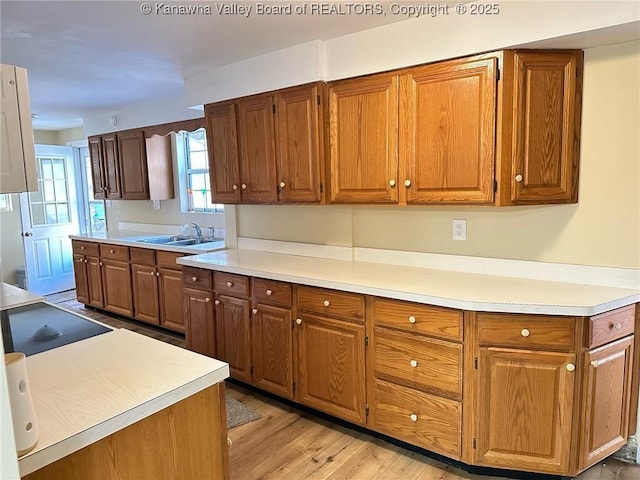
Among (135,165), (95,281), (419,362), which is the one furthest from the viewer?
(95,281)

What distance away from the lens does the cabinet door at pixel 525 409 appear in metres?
1.97

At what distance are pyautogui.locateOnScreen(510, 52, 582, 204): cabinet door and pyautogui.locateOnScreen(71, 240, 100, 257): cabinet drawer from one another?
168 inches

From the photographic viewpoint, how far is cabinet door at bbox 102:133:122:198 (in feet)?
16.3

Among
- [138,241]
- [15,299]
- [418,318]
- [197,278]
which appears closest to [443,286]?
[418,318]

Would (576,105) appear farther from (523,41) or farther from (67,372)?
(67,372)

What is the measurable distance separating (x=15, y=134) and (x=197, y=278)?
2160 mm

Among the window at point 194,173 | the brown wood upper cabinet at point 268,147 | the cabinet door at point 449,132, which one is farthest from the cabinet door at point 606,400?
the window at point 194,173

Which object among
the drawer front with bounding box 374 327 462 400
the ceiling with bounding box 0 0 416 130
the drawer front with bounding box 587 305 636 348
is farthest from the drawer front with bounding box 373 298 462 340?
the ceiling with bounding box 0 0 416 130

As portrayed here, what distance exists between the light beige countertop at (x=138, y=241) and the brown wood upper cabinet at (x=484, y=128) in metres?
1.91

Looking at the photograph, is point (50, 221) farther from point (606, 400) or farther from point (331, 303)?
point (606, 400)

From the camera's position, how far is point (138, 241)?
14.3ft

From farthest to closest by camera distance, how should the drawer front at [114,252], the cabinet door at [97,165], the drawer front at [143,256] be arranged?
the cabinet door at [97,165], the drawer front at [114,252], the drawer front at [143,256]

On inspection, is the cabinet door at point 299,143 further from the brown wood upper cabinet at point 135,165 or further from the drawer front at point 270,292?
the brown wood upper cabinet at point 135,165

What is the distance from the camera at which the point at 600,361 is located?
78.8 inches
